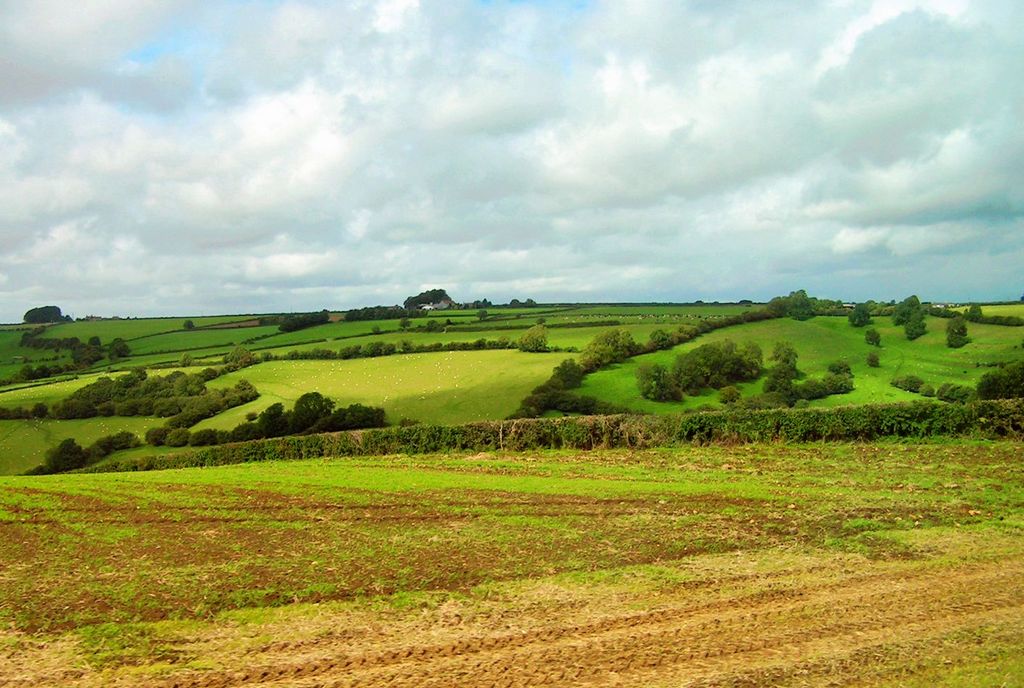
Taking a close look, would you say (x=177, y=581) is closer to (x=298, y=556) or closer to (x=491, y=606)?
(x=298, y=556)

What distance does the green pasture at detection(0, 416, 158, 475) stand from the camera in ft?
201

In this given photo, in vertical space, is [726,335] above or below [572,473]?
above

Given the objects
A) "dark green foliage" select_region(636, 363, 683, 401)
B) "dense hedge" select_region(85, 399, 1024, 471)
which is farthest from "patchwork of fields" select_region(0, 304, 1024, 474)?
"dense hedge" select_region(85, 399, 1024, 471)

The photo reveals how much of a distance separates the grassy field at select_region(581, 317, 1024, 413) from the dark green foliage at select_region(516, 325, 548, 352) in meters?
11.6

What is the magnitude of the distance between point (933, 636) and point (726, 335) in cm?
6928

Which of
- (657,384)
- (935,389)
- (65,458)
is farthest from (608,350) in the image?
(65,458)

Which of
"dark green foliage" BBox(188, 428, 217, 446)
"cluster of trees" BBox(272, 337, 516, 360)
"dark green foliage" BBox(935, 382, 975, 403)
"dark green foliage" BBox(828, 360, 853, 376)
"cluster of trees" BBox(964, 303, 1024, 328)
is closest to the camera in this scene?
"dark green foliage" BBox(935, 382, 975, 403)

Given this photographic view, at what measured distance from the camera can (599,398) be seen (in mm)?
61969

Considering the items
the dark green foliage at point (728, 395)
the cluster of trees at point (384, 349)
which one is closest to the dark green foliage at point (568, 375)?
the dark green foliage at point (728, 395)

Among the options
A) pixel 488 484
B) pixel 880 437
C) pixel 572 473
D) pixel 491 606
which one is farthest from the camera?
pixel 880 437

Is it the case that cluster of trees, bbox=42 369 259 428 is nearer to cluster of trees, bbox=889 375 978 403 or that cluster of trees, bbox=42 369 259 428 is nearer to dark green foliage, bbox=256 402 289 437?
dark green foliage, bbox=256 402 289 437

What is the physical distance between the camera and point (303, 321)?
111 m

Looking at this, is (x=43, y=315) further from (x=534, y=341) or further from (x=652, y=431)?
(x=652, y=431)

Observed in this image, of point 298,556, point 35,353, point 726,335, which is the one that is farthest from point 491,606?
point 35,353
